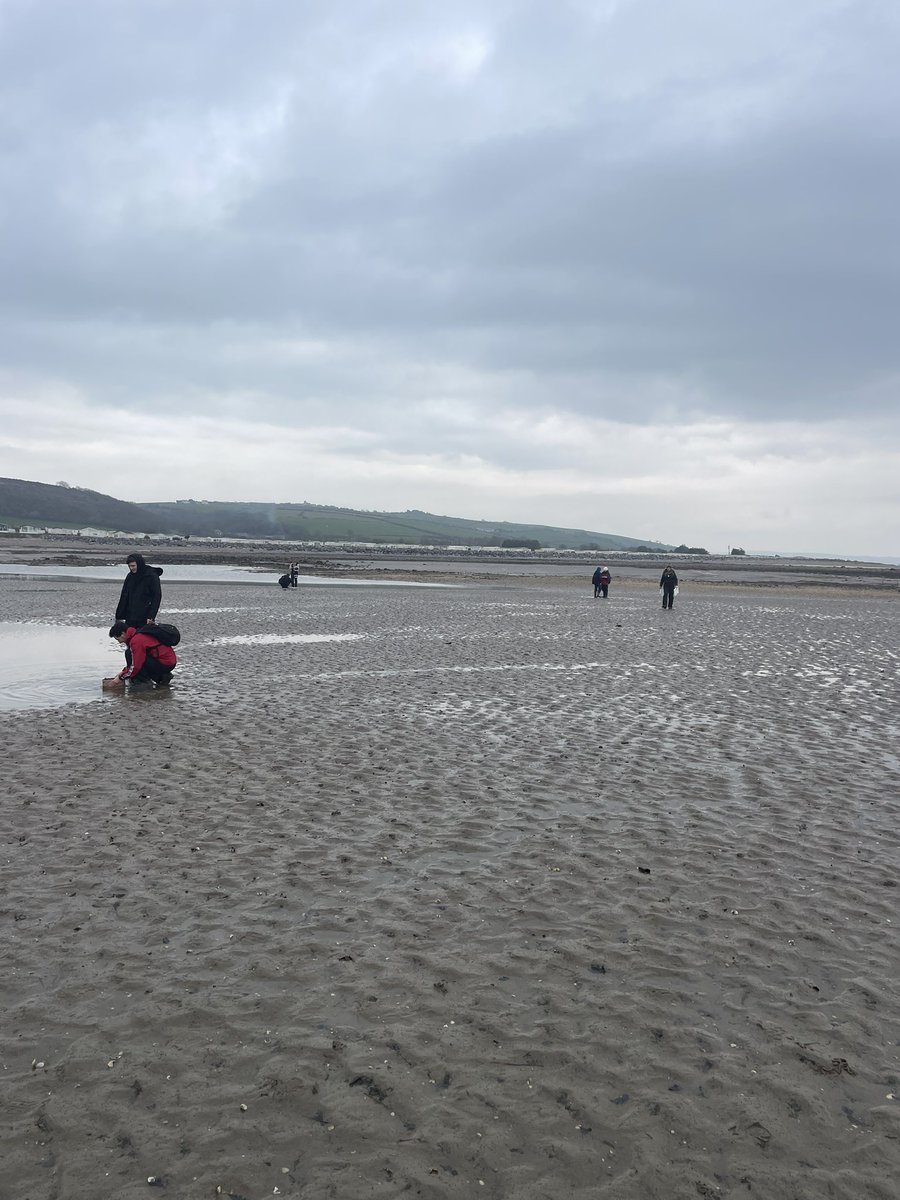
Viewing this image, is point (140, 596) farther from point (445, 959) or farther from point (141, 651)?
point (445, 959)

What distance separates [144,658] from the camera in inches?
713

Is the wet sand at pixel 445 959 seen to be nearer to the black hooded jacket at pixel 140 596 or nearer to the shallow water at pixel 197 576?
the black hooded jacket at pixel 140 596

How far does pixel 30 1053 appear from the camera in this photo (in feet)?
17.2

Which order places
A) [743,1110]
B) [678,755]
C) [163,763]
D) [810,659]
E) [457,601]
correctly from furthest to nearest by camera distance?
[457,601] → [810,659] → [678,755] → [163,763] → [743,1110]

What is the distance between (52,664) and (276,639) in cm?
814

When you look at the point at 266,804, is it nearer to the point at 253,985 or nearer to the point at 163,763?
the point at 163,763

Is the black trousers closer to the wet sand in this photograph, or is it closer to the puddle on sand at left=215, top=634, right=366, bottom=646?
the wet sand

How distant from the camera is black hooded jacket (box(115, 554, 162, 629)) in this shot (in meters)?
17.7

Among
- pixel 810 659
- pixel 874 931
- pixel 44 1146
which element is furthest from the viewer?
pixel 810 659

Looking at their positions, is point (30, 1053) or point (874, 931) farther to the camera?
point (874, 931)

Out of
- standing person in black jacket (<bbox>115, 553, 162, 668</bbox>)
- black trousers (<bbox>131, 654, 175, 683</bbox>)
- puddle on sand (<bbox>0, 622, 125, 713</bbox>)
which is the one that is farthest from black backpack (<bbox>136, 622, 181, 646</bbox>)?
puddle on sand (<bbox>0, 622, 125, 713</bbox>)

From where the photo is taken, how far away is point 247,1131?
462cm

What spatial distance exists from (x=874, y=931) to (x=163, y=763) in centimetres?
939

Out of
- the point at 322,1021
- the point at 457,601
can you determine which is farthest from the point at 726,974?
the point at 457,601
